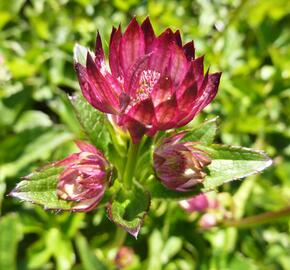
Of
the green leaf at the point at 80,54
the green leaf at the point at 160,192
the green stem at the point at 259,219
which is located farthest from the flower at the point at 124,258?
the green leaf at the point at 80,54

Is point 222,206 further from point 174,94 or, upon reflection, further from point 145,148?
point 174,94

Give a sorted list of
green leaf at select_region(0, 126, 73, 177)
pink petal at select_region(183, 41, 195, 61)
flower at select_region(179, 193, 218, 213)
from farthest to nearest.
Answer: green leaf at select_region(0, 126, 73, 177)
flower at select_region(179, 193, 218, 213)
pink petal at select_region(183, 41, 195, 61)

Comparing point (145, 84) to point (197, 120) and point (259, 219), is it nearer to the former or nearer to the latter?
point (259, 219)

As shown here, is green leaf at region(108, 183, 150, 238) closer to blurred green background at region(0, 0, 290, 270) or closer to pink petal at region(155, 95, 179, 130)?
pink petal at region(155, 95, 179, 130)

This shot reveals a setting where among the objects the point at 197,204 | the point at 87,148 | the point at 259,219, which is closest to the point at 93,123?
the point at 87,148

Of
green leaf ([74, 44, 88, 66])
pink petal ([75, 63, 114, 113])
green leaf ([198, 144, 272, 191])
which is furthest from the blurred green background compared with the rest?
pink petal ([75, 63, 114, 113])

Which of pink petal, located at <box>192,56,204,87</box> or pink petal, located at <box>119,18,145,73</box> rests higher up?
pink petal, located at <box>119,18,145,73</box>

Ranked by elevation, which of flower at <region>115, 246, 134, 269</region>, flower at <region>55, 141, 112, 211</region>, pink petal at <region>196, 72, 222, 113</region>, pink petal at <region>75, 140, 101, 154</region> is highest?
pink petal at <region>196, 72, 222, 113</region>

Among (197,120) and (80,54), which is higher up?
(80,54)

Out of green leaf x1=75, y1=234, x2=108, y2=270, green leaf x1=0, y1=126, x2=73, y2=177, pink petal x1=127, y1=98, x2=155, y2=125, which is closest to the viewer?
pink petal x1=127, y1=98, x2=155, y2=125
